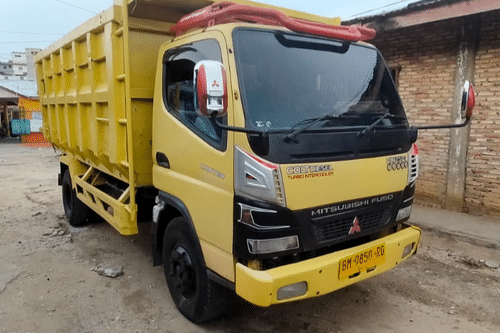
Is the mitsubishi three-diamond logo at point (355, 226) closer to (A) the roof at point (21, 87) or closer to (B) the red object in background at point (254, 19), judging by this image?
(B) the red object in background at point (254, 19)

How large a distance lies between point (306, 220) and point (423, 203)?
5366 millimetres

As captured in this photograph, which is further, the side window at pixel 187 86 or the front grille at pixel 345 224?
the side window at pixel 187 86

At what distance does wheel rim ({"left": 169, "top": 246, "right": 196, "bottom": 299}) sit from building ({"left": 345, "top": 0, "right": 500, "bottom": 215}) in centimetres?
530

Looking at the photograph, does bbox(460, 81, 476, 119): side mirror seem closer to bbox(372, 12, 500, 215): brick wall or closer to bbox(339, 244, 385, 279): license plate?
bbox(339, 244, 385, 279): license plate

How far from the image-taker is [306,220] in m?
2.57

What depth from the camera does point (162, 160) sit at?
11.3 feet

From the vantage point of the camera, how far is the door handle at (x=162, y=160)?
3.35 meters

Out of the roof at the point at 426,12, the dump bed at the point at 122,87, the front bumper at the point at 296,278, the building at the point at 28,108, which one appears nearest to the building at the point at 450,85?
the roof at the point at 426,12

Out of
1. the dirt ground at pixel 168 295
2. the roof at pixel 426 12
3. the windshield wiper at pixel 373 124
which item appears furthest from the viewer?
the roof at pixel 426 12

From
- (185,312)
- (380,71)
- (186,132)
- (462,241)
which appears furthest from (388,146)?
(462,241)

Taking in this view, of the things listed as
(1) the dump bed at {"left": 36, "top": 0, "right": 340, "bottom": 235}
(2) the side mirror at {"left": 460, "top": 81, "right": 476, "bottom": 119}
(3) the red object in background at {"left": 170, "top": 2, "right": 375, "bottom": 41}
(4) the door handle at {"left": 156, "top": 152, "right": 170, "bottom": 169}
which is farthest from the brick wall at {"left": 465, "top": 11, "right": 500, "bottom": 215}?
(4) the door handle at {"left": 156, "top": 152, "right": 170, "bottom": 169}

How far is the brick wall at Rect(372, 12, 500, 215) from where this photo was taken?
20.2ft

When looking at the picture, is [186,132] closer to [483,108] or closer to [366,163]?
[366,163]

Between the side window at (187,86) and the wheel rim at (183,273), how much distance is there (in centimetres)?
102
